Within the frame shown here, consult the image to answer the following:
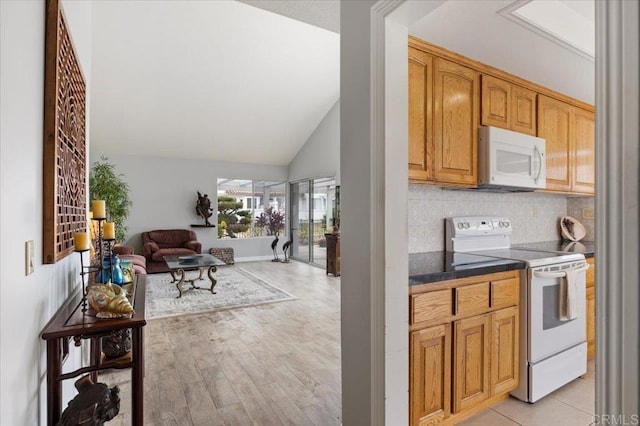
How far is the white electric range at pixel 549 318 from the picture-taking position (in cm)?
216

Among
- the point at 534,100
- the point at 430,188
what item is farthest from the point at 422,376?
the point at 534,100

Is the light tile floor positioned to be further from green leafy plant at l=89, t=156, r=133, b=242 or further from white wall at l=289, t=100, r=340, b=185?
green leafy plant at l=89, t=156, r=133, b=242

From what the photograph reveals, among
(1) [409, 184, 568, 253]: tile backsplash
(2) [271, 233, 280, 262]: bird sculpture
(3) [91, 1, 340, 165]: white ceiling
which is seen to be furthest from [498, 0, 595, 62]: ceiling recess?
(2) [271, 233, 280, 262]: bird sculpture

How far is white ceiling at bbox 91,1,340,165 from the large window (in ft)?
2.95

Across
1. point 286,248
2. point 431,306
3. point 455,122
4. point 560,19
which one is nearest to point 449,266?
point 431,306

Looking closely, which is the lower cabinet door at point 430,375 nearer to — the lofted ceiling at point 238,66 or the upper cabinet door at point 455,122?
the upper cabinet door at point 455,122

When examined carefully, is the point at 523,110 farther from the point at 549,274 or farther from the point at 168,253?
the point at 168,253

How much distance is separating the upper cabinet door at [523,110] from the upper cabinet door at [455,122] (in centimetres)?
46

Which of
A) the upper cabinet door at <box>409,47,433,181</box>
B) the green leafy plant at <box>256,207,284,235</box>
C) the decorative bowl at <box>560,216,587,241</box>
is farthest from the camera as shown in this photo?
the green leafy plant at <box>256,207,284,235</box>

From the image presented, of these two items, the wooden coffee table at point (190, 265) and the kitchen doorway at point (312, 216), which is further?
the kitchen doorway at point (312, 216)

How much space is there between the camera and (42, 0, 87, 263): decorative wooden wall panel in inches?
48.6

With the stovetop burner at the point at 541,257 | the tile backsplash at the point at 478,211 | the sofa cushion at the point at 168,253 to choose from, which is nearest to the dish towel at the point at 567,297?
the stovetop burner at the point at 541,257

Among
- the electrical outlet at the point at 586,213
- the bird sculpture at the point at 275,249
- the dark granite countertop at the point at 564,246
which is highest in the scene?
the electrical outlet at the point at 586,213

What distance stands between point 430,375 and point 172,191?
7.18 m
